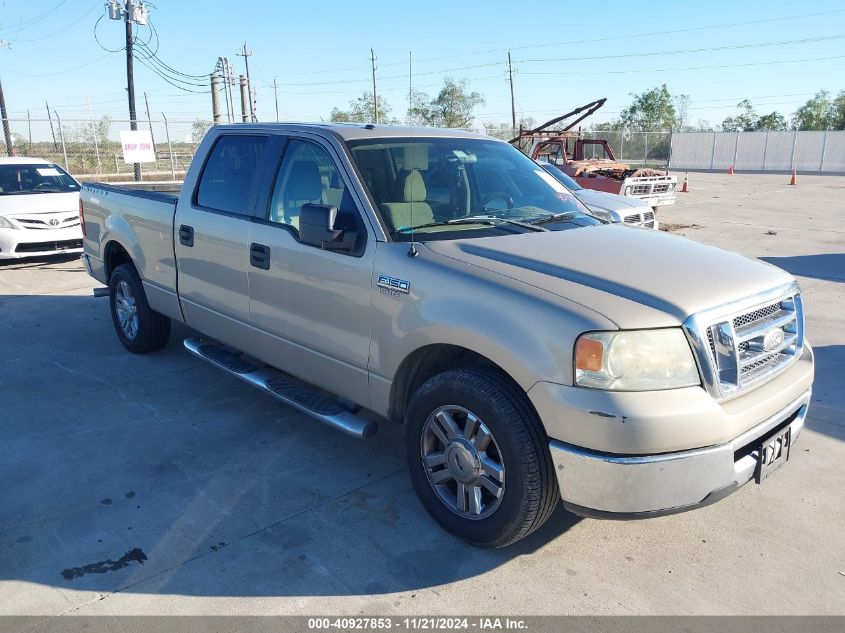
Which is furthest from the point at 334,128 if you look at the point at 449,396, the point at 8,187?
the point at 8,187

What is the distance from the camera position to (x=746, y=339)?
2904mm

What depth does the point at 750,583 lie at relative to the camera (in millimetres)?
2980

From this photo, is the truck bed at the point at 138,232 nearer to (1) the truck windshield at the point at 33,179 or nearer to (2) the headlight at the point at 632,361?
(2) the headlight at the point at 632,361

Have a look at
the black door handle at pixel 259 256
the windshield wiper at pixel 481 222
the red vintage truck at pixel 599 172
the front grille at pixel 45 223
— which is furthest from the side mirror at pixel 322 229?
the red vintage truck at pixel 599 172

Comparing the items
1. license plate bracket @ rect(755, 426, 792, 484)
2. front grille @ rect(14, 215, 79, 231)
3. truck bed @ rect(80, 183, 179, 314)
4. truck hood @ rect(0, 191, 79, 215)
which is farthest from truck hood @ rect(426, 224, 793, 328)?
truck hood @ rect(0, 191, 79, 215)

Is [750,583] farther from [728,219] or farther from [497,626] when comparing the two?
[728,219]

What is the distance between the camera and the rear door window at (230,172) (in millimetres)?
4457

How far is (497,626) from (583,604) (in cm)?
40

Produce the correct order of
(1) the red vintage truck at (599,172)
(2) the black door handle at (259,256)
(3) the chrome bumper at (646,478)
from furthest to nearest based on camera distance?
(1) the red vintage truck at (599,172) → (2) the black door handle at (259,256) → (3) the chrome bumper at (646,478)

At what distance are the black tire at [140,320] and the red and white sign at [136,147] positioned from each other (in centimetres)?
1311

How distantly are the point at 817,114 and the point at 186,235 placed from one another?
75599 millimetres

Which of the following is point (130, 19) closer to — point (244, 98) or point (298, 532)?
point (244, 98)

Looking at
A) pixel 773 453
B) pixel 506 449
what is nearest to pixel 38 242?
pixel 506 449

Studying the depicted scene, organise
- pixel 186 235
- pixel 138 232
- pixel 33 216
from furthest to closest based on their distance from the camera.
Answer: pixel 33 216 < pixel 138 232 < pixel 186 235
